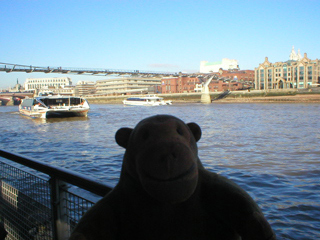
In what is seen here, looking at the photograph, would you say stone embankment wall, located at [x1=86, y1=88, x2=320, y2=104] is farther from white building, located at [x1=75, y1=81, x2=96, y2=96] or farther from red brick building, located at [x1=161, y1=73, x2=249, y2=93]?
white building, located at [x1=75, y1=81, x2=96, y2=96]

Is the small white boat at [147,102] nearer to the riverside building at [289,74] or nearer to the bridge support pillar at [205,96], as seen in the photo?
the bridge support pillar at [205,96]

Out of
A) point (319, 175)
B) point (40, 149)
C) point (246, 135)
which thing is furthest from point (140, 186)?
point (246, 135)

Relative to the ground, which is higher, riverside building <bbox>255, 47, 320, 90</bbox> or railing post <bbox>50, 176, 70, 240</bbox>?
riverside building <bbox>255, 47, 320, 90</bbox>

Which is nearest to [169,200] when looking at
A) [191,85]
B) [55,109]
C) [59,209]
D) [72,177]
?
[72,177]

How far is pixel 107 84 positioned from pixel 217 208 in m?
121

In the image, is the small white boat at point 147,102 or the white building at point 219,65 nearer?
the small white boat at point 147,102

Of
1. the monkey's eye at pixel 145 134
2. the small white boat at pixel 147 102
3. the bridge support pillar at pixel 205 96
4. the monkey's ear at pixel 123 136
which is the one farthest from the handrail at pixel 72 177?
the bridge support pillar at pixel 205 96

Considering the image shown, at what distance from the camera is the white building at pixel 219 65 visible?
13512 cm

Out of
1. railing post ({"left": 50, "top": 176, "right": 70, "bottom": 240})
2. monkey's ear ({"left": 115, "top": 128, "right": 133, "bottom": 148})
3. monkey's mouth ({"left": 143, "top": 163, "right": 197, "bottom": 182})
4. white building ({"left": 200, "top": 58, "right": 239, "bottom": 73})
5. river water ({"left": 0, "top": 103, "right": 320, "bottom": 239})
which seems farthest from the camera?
white building ({"left": 200, "top": 58, "right": 239, "bottom": 73})

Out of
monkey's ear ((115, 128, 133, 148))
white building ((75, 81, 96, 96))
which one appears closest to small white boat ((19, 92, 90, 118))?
monkey's ear ((115, 128, 133, 148))

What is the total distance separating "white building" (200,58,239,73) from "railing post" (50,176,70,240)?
13420 centimetres

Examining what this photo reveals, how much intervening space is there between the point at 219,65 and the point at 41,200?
453 ft

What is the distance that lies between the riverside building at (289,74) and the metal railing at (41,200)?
254 ft

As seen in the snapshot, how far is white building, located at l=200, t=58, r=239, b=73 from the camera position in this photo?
443ft
